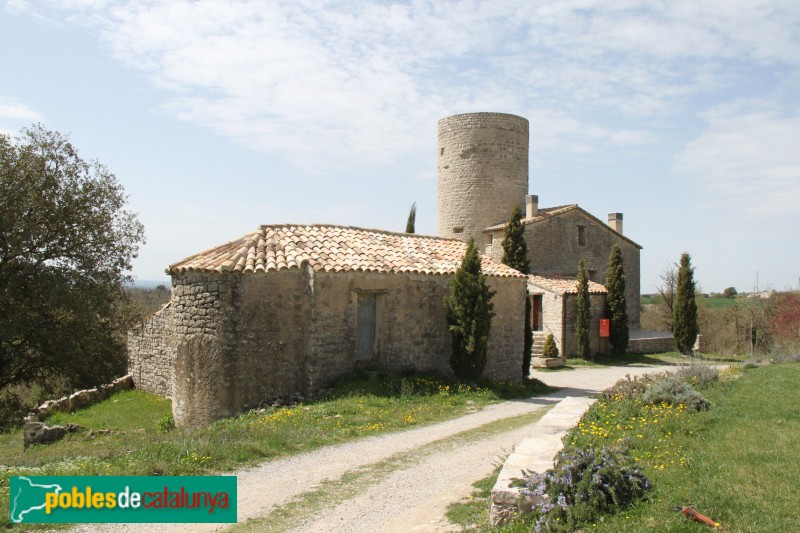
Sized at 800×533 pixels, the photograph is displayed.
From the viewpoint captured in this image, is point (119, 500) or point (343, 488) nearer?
point (119, 500)

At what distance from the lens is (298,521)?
5.95m

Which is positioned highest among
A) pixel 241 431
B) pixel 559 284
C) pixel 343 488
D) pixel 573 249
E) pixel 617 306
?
pixel 573 249

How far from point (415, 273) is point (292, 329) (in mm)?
3369

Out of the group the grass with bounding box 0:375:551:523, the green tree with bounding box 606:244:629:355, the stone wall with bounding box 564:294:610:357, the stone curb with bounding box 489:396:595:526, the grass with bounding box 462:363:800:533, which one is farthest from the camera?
the green tree with bounding box 606:244:629:355

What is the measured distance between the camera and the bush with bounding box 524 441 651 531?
16.4ft

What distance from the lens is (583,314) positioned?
24.5m

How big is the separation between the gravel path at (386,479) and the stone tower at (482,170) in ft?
65.4

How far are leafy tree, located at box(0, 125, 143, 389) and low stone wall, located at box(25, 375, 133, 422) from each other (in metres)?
0.81

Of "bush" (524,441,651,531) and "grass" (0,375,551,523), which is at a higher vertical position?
"bush" (524,441,651,531)

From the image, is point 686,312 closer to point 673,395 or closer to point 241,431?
point 673,395

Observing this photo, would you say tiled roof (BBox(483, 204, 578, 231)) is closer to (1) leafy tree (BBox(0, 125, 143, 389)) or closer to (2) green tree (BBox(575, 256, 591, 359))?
(2) green tree (BBox(575, 256, 591, 359))

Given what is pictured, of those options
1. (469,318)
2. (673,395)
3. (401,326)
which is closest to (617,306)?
(469,318)

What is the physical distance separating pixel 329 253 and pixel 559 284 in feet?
47.2

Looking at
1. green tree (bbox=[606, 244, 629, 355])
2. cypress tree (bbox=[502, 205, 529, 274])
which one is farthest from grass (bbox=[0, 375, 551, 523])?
green tree (bbox=[606, 244, 629, 355])
